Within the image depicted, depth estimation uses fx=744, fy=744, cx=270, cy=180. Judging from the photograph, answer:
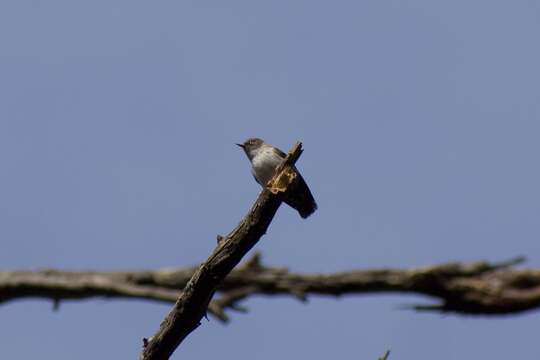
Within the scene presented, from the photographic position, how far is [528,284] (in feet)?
6.77

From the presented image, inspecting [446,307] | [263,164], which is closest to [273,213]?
[446,307]

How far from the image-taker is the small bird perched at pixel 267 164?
37.2 ft

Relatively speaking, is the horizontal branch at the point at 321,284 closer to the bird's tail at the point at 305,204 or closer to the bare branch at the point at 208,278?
the bare branch at the point at 208,278

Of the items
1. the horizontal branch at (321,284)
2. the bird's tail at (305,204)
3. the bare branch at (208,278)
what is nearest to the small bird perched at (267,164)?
the bird's tail at (305,204)

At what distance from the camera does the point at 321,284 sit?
3.34 metres

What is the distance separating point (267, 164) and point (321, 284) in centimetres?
884

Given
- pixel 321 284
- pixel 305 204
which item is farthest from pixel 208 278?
pixel 305 204

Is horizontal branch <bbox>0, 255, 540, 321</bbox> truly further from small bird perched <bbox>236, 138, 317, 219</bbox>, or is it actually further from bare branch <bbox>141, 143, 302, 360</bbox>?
small bird perched <bbox>236, 138, 317, 219</bbox>

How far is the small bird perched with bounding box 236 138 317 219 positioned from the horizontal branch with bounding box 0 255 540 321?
5519mm

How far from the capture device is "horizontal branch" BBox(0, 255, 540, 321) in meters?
2.02

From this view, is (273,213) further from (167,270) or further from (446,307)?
(446,307)

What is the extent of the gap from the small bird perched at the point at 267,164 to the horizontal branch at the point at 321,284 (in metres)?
5.52

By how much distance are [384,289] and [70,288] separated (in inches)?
104

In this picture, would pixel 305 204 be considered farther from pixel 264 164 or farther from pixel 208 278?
pixel 208 278
